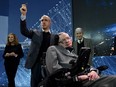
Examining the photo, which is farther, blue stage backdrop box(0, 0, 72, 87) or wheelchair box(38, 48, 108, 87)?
blue stage backdrop box(0, 0, 72, 87)

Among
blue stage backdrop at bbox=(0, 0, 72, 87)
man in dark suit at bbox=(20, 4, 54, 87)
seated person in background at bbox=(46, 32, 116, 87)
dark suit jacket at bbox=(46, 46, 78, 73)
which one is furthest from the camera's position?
blue stage backdrop at bbox=(0, 0, 72, 87)

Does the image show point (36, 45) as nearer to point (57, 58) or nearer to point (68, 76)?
point (57, 58)

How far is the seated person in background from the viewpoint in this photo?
8.09ft

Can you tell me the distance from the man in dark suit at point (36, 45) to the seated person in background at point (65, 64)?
324 mm

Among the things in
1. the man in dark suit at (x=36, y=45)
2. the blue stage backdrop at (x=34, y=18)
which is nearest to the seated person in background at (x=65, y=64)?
the man in dark suit at (x=36, y=45)

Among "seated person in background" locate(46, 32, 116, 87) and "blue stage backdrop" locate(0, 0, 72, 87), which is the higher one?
"blue stage backdrop" locate(0, 0, 72, 87)

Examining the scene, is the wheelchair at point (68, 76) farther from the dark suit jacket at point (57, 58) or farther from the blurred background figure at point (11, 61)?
the blurred background figure at point (11, 61)

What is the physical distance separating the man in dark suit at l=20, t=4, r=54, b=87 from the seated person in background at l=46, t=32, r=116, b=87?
0.32m

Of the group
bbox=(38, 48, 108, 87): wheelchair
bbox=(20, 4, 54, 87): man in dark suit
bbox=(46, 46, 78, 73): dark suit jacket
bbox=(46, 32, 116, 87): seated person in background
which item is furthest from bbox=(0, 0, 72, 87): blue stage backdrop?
bbox=(38, 48, 108, 87): wheelchair

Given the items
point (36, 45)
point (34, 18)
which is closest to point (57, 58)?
point (36, 45)

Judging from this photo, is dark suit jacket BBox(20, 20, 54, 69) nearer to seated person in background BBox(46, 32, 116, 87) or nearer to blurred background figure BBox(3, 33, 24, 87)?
seated person in background BBox(46, 32, 116, 87)

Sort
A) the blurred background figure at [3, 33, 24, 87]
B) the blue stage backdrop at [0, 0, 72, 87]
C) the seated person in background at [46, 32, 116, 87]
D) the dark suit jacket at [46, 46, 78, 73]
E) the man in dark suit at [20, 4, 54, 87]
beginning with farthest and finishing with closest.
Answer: the blue stage backdrop at [0, 0, 72, 87] < the blurred background figure at [3, 33, 24, 87] < the man in dark suit at [20, 4, 54, 87] < the dark suit jacket at [46, 46, 78, 73] < the seated person in background at [46, 32, 116, 87]

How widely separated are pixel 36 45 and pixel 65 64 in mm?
649

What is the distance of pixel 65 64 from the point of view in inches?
117
